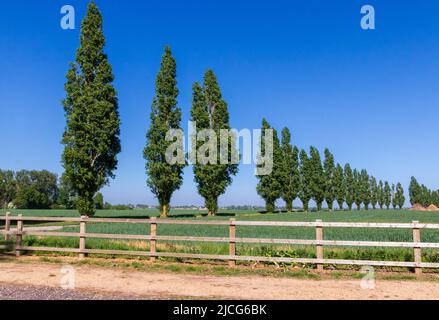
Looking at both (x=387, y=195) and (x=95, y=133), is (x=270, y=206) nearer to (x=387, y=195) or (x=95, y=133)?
(x=95, y=133)

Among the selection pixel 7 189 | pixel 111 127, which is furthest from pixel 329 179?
pixel 7 189

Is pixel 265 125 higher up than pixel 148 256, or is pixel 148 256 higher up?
pixel 265 125

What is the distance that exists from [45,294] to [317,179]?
77.9 meters

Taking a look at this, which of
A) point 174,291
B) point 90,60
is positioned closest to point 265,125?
point 90,60

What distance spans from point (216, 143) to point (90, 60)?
20.1 metres

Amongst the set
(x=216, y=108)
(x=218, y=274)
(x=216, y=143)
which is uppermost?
(x=216, y=108)

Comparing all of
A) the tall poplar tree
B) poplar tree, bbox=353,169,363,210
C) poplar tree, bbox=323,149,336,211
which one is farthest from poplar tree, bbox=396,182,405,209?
poplar tree, bbox=323,149,336,211

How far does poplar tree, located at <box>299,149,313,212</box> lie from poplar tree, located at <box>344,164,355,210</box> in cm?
2814

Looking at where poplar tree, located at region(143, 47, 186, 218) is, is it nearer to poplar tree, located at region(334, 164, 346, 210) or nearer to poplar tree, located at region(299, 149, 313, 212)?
poplar tree, located at region(299, 149, 313, 212)

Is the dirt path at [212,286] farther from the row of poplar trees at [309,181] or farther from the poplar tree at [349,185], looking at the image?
the poplar tree at [349,185]

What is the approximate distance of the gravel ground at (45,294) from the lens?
7.04 meters

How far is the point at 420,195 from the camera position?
14712cm

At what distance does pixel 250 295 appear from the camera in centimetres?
740
